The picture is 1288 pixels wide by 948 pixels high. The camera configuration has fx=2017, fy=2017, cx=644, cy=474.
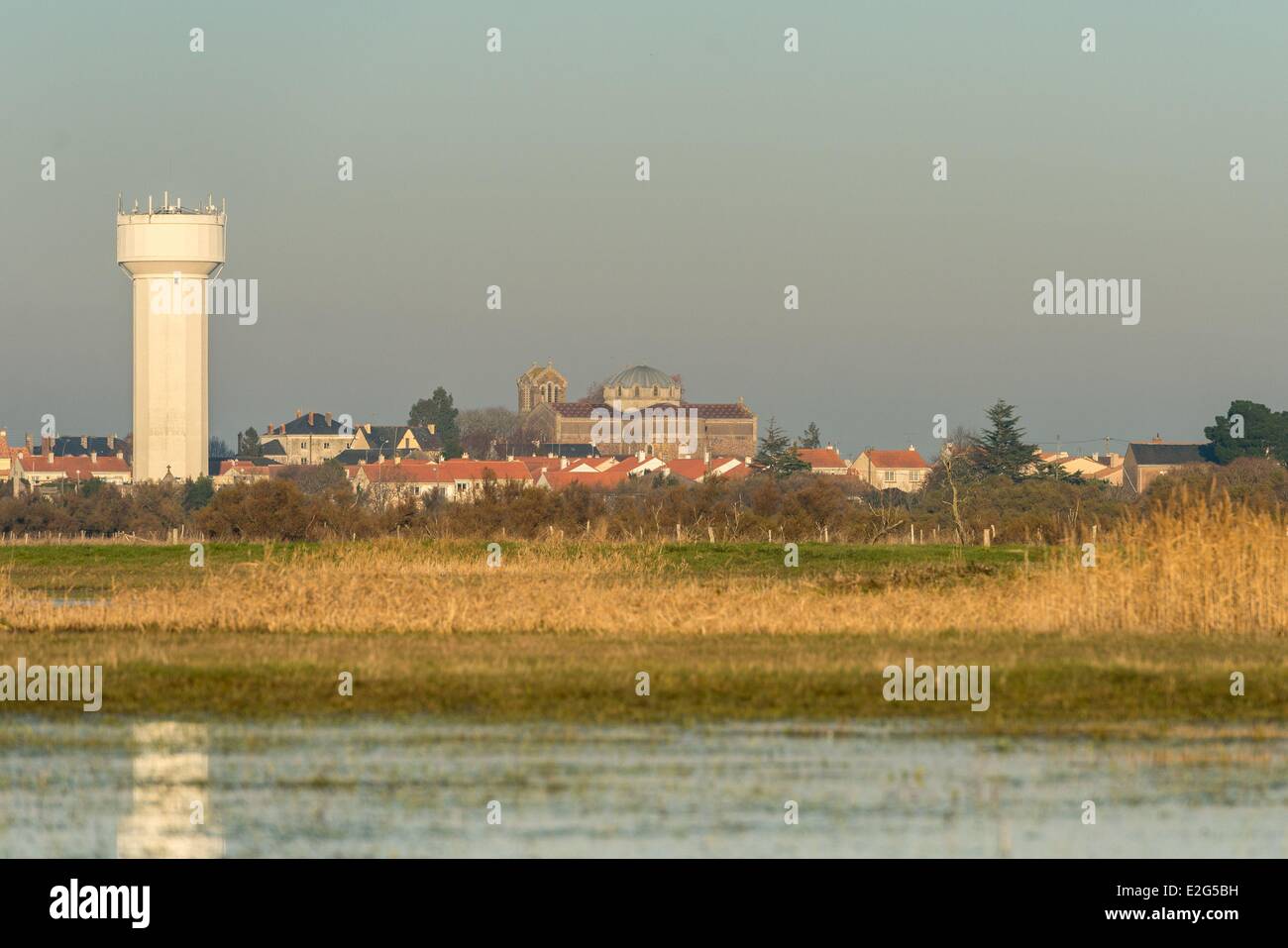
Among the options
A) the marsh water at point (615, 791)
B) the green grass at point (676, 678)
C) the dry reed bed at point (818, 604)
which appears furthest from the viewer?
the dry reed bed at point (818, 604)

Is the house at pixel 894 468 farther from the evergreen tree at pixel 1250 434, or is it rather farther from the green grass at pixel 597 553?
the green grass at pixel 597 553

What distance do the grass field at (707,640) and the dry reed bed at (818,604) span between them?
43 millimetres

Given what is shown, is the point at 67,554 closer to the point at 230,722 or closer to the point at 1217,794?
the point at 230,722

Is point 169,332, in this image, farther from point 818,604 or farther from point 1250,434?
point 818,604

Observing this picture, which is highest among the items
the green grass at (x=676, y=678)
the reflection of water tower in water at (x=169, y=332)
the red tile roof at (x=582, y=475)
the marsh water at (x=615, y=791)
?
the reflection of water tower in water at (x=169, y=332)

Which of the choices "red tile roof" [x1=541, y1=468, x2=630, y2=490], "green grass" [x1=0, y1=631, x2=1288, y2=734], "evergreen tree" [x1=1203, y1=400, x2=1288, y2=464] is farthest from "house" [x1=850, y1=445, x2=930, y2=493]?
"green grass" [x1=0, y1=631, x2=1288, y2=734]

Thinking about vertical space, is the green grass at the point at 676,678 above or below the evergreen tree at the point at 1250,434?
below

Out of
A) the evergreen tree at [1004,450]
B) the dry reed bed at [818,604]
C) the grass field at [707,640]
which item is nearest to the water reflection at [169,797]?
the grass field at [707,640]

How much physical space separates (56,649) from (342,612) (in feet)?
14.1

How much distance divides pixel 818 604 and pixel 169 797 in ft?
49.3

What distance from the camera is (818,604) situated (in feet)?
92.5

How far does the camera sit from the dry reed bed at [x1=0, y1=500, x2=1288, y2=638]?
1009 inches

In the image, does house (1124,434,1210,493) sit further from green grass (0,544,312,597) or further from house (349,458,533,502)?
green grass (0,544,312,597)

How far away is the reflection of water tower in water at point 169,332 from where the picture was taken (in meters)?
145
